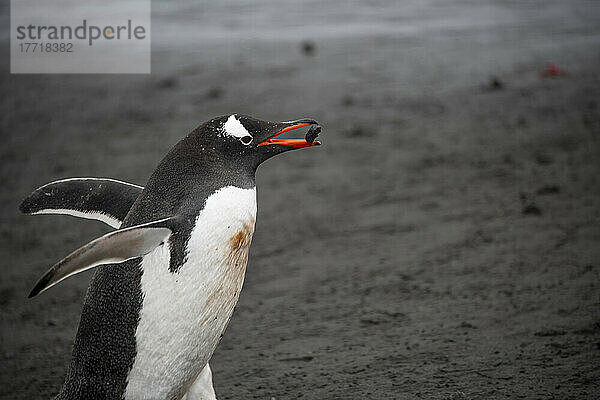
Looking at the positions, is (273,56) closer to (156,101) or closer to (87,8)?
(156,101)

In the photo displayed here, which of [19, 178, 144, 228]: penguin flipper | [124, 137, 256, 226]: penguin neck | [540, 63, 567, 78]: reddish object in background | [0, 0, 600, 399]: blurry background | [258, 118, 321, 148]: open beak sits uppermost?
[258, 118, 321, 148]: open beak

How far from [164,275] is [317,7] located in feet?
19.8

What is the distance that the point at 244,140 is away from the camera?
196 cm

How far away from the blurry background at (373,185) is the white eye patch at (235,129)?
1086mm

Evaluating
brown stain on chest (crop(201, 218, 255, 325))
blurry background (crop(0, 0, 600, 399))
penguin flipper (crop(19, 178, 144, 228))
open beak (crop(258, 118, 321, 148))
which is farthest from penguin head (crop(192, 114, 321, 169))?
blurry background (crop(0, 0, 600, 399))

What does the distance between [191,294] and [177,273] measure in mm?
64

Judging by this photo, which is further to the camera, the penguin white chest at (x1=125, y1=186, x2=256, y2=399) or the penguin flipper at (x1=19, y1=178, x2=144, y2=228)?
Answer: the penguin flipper at (x1=19, y1=178, x2=144, y2=228)

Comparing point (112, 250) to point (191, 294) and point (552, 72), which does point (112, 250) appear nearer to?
point (191, 294)

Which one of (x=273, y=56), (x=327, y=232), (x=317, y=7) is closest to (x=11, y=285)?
(x=327, y=232)

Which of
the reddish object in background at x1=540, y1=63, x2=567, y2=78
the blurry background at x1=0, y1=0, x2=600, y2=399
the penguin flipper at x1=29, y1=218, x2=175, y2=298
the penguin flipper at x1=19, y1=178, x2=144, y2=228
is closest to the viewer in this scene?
the penguin flipper at x1=29, y1=218, x2=175, y2=298

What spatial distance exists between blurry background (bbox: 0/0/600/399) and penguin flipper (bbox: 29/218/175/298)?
1.04m

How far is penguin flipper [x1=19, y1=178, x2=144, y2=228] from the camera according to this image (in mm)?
2168

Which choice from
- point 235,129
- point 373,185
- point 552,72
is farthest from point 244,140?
point 552,72

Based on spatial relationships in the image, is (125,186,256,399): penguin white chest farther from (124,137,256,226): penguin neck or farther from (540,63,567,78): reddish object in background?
(540,63,567,78): reddish object in background
